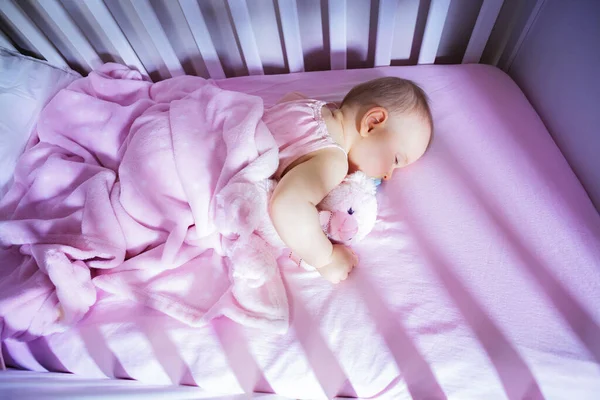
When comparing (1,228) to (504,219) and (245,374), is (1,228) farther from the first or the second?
(504,219)

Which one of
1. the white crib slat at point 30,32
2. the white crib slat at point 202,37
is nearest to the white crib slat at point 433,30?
the white crib slat at point 202,37

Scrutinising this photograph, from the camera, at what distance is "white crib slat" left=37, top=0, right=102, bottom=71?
1.13 m

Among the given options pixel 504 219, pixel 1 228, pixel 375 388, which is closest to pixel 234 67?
pixel 1 228

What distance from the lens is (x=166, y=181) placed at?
0.89m

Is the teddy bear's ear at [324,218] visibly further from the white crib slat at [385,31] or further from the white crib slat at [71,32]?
the white crib slat at [71,32]

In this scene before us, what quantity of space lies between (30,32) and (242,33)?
0.63m

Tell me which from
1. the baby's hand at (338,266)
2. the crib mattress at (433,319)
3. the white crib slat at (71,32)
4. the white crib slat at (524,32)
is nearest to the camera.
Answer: the crib mattress at (433,319)

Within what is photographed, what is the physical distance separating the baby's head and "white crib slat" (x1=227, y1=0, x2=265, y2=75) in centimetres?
41

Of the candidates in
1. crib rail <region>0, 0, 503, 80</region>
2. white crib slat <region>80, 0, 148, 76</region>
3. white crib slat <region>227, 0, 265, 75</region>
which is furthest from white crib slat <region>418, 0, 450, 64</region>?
white crib slat <region>80, 0, 148, 76</region>

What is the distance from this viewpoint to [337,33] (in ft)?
3.86

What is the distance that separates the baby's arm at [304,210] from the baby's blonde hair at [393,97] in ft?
0.64

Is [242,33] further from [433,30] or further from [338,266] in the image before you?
[338,266]

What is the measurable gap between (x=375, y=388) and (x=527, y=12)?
3.38 ft

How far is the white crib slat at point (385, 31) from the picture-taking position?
3.56ft
